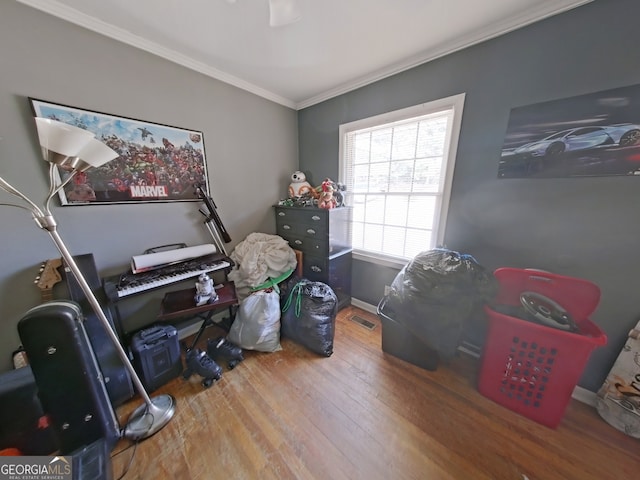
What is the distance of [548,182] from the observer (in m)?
1.35

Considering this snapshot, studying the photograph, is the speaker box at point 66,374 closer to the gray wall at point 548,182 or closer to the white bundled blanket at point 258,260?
the white bundled blanket at point 258,260

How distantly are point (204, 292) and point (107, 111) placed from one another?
142 cm

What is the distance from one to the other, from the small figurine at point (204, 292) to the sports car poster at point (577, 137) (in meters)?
2.31

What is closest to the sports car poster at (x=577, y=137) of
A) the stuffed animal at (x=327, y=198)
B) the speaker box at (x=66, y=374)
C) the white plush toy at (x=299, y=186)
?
the stuffed animal at (x=327, y=198)

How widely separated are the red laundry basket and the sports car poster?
2.14 ft

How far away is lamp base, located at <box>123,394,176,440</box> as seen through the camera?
119 cm

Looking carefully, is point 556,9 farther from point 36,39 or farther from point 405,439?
point 36,39

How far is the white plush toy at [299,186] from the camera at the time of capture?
2495 millimetres

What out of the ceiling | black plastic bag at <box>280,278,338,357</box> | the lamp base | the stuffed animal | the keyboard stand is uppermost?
the ceiling

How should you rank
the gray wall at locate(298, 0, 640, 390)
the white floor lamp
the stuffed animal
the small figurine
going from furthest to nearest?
the stuffed animal, the small figurine, the gray wall at locate(298, 0, 640, 390), the white floor lamp

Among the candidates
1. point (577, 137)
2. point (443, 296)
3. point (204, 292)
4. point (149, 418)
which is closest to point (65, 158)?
point (204, 292)

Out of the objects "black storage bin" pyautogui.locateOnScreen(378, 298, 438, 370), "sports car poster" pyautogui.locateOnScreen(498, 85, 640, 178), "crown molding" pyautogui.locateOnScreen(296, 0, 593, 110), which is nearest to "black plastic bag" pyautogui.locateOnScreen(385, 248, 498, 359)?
"black storage bin" pyautogui.locateOnScreen(378, 298, 438, 370)

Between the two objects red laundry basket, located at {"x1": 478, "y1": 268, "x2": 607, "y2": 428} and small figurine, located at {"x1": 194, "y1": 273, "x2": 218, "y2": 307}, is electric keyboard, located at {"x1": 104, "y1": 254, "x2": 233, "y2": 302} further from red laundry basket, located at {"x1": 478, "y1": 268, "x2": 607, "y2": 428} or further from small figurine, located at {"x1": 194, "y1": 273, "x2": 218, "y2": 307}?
red laundry basket, located at {"x1": 478, "y1": 268, "x2": 607, "y2": 428}

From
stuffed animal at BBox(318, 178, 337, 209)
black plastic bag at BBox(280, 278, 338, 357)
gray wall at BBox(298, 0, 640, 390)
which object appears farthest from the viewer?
stuffed animal at BBox(318, 178, 337, 209)
